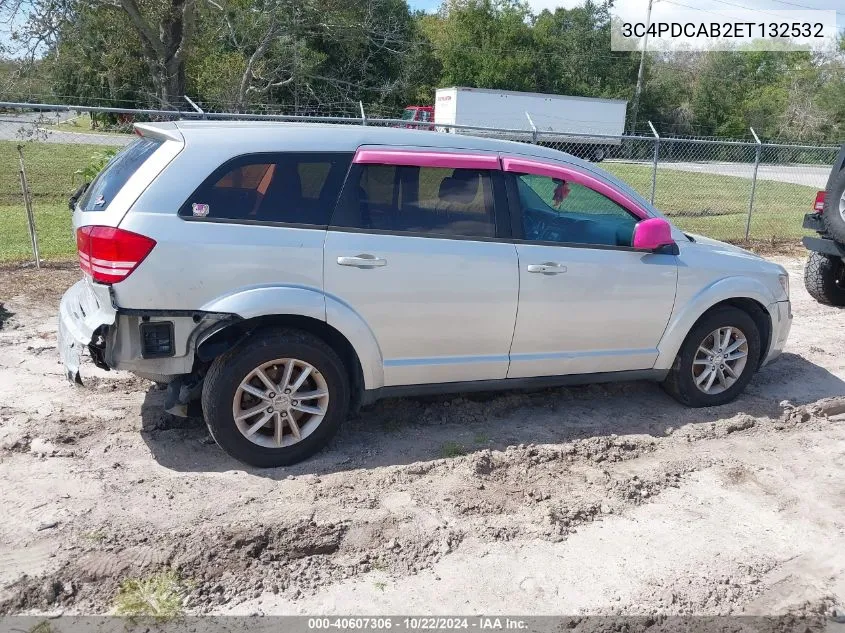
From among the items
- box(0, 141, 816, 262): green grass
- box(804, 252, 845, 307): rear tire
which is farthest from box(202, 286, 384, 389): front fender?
box(804, 252, 845, 307): rear tire

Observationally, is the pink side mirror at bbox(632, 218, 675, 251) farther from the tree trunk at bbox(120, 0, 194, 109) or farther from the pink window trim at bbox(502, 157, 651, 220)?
the tree trunk at bbox(120, 0, 194, 109)

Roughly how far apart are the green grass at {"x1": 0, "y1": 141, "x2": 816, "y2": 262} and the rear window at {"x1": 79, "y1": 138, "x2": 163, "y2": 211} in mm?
5414

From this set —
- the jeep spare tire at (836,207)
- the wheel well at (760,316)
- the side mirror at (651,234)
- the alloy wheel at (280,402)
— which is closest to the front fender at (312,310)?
the alloy wheel at (280,402)

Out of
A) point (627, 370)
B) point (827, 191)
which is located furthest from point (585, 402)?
point (827, 191)

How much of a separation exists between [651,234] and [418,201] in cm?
153

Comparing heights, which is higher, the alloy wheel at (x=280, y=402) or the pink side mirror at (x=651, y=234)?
the pink side mirror at (x=651, y=234)

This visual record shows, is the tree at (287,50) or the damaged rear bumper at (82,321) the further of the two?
the tree at (287,50)

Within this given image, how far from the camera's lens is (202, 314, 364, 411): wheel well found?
13.3ft

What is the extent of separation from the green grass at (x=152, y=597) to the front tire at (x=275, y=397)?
0.99 meters

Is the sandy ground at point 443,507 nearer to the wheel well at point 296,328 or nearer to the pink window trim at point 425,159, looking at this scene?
the wheel well at point 296,328

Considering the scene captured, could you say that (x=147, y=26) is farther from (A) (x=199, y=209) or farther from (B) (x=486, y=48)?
(B) (x=486, y=48)

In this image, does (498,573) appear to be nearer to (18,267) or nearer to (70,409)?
(70,409)

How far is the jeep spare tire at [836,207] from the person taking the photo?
8.02 m

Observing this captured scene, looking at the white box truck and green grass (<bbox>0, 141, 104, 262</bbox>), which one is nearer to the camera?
green grass (<bbox>0, 141, 104, 262</bbox>)
